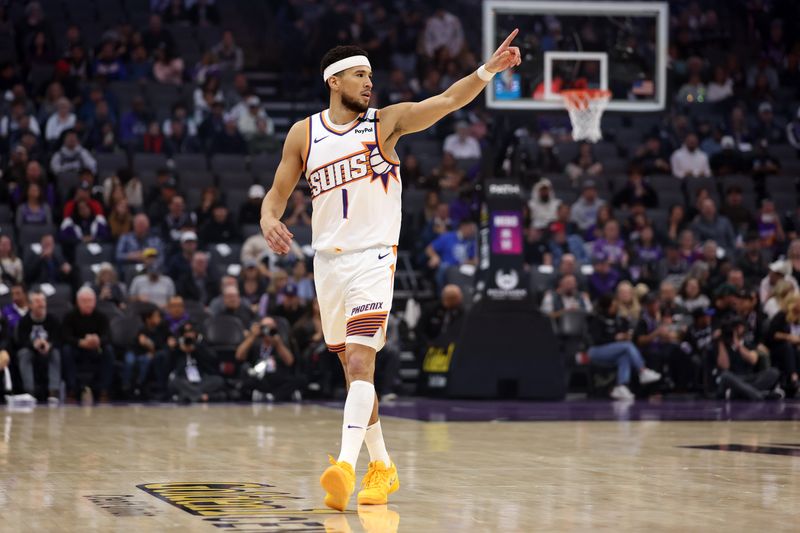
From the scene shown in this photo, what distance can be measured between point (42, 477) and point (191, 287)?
1058 cm

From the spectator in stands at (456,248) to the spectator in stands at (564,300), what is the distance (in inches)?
49.9

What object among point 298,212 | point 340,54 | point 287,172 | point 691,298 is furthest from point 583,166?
point 287,172

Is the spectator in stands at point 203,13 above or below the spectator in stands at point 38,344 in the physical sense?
above

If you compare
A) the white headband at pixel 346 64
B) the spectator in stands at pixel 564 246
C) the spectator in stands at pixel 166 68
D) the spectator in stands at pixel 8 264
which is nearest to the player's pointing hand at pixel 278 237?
the white headband at pixel 346 64

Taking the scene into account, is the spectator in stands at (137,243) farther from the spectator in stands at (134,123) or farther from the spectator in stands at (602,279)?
the spectator in stands at (602,279)

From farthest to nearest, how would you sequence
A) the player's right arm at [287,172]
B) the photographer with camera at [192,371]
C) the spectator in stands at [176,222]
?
the spectator in stands at [176,222] → the photographer with camera at [192,371] → the player's right arm at [287,172]

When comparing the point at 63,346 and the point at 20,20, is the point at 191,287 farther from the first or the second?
the point at 20,20

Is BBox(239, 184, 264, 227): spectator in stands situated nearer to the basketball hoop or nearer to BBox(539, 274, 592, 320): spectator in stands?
BBox(539, 274, 592, 320): spectator in stands

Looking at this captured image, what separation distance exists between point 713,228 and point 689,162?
2246 millimetres

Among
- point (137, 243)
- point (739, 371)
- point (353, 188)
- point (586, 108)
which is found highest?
point (586, 108)

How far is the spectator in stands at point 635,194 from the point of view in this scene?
69.3ft

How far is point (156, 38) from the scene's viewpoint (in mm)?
22766

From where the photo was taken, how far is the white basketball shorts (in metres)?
6.72

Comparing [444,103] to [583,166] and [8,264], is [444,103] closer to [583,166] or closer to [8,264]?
[8,264]
